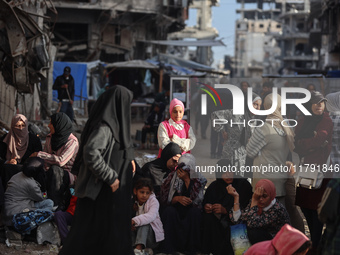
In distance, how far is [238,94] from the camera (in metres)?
6.91

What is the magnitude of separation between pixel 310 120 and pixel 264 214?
1.23 metres

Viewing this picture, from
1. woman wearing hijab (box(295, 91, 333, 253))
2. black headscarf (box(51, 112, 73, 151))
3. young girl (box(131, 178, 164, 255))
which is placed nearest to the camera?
young girl (box(131, 178, 164, 255))

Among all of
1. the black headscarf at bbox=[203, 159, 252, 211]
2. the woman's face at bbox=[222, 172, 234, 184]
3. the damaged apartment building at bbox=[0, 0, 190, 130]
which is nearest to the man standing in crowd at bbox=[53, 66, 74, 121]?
the damaged apartment building at bbox=[0, 0, 190, 130]

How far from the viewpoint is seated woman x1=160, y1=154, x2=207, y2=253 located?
6422 mm

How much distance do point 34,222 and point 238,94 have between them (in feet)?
8.69

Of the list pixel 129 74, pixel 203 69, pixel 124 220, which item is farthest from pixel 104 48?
pixel 124 220

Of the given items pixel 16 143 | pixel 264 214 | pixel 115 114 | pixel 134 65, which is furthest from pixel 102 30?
pixel 115 114

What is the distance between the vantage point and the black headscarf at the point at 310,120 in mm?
6379

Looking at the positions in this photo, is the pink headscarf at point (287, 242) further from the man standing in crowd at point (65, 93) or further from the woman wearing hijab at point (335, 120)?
the man standing in crowd at point (65, 93)

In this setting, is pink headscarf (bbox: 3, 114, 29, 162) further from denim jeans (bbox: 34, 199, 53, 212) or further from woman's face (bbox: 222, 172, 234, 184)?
woman's face (bbox: 222, 172, 234, 184)

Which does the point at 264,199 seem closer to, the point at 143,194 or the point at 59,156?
the point at 143,194

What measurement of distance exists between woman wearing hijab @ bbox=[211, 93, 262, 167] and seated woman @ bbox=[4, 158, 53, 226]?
2.13 meters

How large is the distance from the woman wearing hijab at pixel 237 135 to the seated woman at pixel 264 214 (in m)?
0.81

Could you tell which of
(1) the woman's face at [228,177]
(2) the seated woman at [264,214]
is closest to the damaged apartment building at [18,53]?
(1) the woman's face at [228,177]
